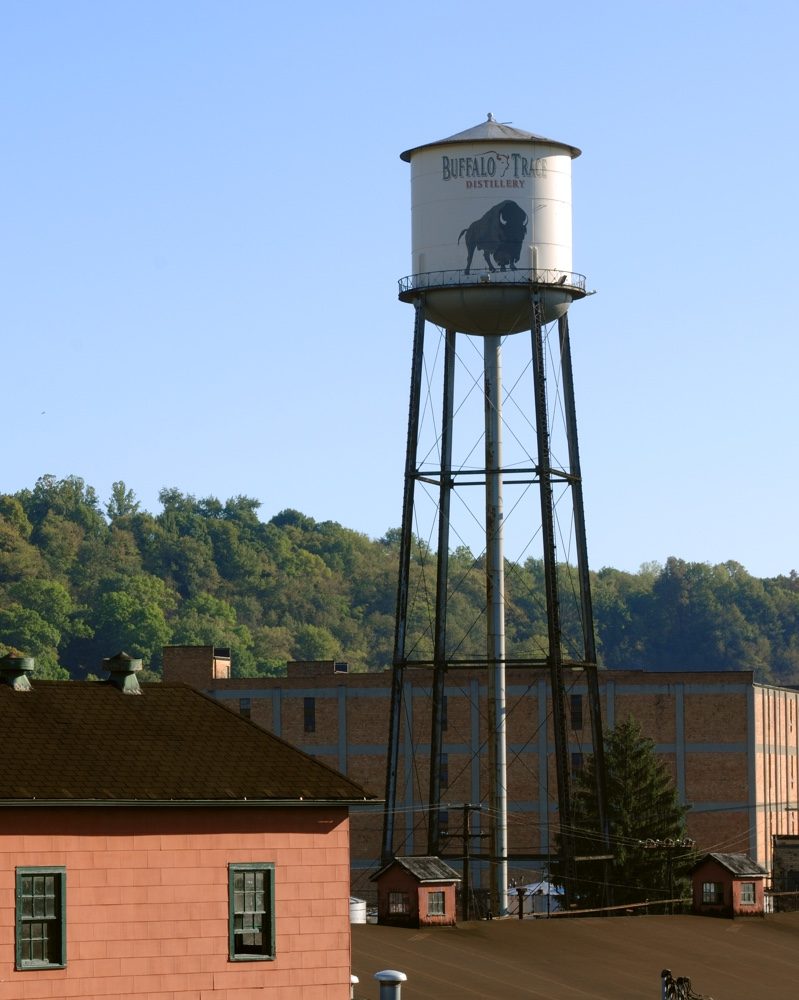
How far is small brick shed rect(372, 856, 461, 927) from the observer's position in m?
48.2

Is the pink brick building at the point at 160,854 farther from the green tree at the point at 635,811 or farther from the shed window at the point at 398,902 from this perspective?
the green tree at the point at 635,811

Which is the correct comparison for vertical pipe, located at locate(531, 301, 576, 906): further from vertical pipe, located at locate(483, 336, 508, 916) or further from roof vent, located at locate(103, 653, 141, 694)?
roof vent, located at locate(103, 653, 141, 694)

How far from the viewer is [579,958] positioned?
1861 inches

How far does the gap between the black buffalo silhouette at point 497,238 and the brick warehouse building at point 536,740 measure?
3852 cm

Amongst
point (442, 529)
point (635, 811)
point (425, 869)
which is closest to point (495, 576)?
point (442, 529)

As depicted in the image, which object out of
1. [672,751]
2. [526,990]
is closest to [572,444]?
[526,990]

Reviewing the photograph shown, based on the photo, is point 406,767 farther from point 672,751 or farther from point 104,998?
point 104,998

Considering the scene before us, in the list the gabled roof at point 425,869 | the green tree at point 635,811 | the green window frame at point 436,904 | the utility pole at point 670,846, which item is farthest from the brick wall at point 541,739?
the green window frame at point 436,904

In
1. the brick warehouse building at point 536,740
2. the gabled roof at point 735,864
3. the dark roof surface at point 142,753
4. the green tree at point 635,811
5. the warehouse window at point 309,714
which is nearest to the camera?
the dark roof surface at point 142,753

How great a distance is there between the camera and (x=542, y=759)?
4446 inches

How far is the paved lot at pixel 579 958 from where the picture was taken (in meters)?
43.2

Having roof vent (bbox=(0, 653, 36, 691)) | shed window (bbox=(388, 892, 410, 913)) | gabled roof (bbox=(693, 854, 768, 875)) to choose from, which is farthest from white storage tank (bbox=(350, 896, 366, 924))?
roof vent (bbox=(0, 653, 36, 691))

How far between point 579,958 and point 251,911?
39.8 feet

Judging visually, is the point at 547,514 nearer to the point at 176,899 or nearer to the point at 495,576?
the point at 495,576
